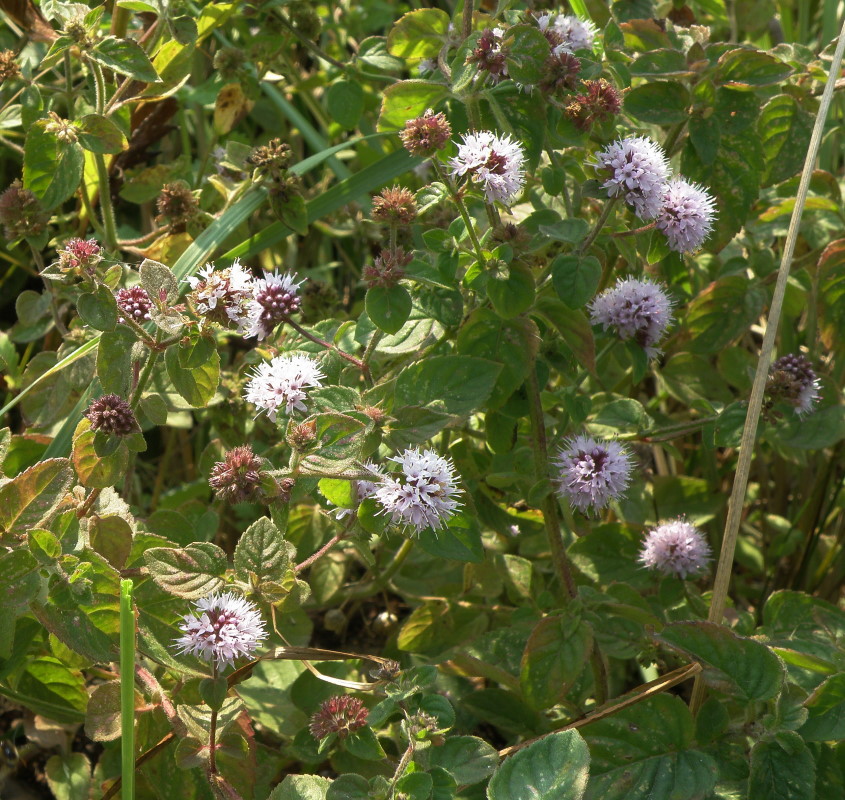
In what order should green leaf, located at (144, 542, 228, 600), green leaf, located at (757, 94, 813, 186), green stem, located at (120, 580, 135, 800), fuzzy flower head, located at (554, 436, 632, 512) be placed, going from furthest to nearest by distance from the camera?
green leaf, located at (757, 94, 813, 186), fuzzy flower head, located at (554, 436, 632, 512), green leaf, located at (144, 542, 228, 600), green stem, located at (120, 580, 135, 800)

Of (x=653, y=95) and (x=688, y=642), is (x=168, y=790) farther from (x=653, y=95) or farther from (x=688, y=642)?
(x=653, y=95)

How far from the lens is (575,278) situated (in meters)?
1.34

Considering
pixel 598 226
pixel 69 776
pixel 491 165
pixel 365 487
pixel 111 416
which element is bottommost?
pixel 69 776

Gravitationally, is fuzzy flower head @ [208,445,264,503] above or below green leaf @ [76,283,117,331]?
below

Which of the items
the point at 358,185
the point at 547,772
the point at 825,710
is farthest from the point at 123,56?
the point at 825,710

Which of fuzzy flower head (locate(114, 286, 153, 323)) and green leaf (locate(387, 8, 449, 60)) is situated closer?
fuzzy flower head (locate(114, 286, 153, 323))

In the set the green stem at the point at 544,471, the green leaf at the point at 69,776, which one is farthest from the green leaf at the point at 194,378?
the green leaf at the point at 69,776

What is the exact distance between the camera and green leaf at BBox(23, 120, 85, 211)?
158 cm

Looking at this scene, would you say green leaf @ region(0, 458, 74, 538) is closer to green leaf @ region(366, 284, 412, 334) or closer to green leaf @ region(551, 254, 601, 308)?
green leaf @ region(366, 284, 412, 334)

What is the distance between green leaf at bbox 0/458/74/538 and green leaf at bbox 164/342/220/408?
0.18 meters

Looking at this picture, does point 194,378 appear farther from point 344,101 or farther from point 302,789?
point 344,101

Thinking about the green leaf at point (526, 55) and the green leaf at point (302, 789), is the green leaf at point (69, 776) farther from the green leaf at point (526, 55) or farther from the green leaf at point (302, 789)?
the green leaf at point (526, 55)

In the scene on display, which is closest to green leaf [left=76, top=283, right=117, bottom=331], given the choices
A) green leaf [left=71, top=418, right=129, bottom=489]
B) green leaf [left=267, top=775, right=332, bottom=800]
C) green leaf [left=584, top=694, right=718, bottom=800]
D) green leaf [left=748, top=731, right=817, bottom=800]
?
green leaf [left=71, top=418, right=129, bottom=489]

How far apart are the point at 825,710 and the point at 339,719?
24.8 inches
